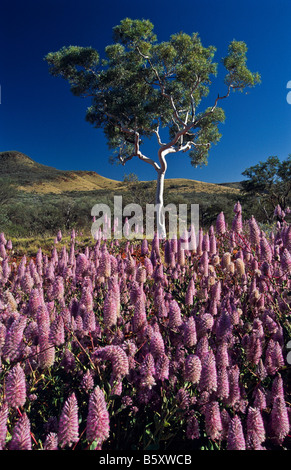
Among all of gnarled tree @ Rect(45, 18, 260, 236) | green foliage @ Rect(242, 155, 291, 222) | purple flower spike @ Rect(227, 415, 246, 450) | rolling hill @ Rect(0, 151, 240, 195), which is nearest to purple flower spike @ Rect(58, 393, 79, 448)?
purple flower spike @ Rect(227, 415, 246, 450)

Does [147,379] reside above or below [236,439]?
above

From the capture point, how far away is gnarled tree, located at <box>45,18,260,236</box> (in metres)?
17.7

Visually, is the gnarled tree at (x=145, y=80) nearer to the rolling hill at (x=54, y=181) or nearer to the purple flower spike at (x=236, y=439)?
the purple flower spike at (x=236, y=439)

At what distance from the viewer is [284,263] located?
2.45m

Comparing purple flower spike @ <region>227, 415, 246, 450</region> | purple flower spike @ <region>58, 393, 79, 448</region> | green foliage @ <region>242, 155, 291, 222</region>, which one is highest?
green foliage @ <region>242, 155, 291, 222</region>

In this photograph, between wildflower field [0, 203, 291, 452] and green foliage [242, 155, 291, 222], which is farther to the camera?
green foliage [242, 155, 291, 222]

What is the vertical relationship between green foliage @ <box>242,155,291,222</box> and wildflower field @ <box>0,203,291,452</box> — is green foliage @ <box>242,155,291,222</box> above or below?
above

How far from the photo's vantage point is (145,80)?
1881 centimetres

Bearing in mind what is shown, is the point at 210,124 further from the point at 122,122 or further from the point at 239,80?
the point at 122,122

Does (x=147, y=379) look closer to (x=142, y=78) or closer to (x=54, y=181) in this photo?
(x=142, y=78)

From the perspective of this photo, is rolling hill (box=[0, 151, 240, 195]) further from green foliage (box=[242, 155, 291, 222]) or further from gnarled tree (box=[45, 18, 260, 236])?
gnarled tree (box=[45, 18, 260, 236])

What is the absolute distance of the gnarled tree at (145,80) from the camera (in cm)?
1767

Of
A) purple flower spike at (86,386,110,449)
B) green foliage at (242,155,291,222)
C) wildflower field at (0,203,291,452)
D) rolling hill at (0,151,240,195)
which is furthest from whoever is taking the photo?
rolling hill at (0,151,240,195)

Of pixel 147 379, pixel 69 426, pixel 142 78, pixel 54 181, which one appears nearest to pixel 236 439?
pixel 147 379
